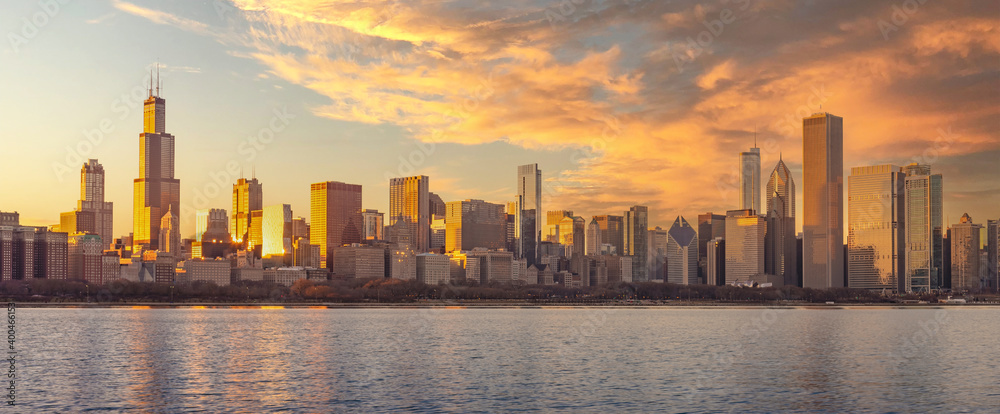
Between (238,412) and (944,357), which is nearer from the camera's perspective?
(238,412)

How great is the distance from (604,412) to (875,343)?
256 ft

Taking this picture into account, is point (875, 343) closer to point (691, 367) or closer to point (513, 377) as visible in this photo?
point (691, 367)

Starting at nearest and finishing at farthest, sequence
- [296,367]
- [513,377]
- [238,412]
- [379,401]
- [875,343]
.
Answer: [238,412], [379,401], [513,377], [296,367], [875,343]

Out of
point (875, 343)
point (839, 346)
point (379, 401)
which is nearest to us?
point (379, 401)

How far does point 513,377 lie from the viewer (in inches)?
2926

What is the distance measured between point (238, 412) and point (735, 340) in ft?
277

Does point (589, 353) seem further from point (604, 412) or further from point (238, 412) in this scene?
point (238, 412)

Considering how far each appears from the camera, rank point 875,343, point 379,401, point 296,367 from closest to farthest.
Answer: point 379,401 < point 296,367 < point 875,343

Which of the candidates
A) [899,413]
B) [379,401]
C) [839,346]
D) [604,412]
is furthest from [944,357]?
[379,401]

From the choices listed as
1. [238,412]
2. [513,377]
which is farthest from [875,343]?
[238,412]

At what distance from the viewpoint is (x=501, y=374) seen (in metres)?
76.6

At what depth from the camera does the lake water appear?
59.4 m

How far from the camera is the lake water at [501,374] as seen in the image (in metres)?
59.4

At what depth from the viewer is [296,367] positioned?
81750mm
